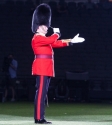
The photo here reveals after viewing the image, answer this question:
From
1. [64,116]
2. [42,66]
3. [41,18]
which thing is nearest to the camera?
[42,66]

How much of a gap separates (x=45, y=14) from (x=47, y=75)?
4.38 feet

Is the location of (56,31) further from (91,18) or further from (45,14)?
(91,18)

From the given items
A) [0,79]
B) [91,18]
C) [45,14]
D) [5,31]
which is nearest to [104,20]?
[91,18]

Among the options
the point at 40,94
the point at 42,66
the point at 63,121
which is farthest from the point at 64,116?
the point at 42,66

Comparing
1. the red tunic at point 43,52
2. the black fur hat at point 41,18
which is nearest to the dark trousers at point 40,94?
the red tunic at point 43,52

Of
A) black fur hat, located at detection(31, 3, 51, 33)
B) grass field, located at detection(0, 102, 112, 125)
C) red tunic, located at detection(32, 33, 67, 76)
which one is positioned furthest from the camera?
grass field, located at detection(0, 102, 112, 125)

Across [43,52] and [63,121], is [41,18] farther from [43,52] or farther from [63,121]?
[63,121]

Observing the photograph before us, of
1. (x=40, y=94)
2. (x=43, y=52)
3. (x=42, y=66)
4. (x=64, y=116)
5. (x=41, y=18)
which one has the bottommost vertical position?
(x=64, y=116)

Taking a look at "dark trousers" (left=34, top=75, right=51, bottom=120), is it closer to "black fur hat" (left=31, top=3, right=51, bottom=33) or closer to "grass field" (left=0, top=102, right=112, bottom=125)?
"grass field" (left=0, top=102, right=112, bottom=125)

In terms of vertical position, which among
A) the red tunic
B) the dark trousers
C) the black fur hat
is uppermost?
the black fur hat

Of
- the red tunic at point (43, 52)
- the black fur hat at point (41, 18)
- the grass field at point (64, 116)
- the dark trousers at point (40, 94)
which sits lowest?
the grass field at point (64, 116)

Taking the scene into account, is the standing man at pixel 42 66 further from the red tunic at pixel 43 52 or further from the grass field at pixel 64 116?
the grass field at pixel 64 116

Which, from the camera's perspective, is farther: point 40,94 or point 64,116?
point 64,116

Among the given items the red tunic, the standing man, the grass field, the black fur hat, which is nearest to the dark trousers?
the standing man
